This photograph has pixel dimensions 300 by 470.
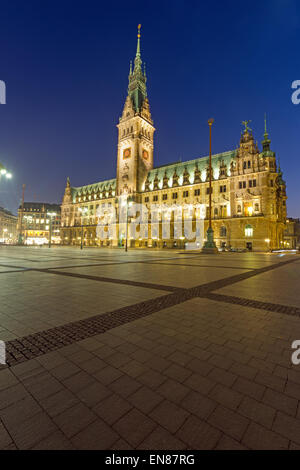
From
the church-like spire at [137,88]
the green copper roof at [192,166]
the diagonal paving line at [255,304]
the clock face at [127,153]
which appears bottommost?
the diagonal paving line at [255,304]

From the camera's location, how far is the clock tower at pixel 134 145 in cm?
7062

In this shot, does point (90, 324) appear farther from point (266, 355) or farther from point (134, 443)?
point (266, 355)

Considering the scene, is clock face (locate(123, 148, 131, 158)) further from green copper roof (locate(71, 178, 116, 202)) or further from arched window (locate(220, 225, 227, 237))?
arched window (locate(220, 225, 227, 237))

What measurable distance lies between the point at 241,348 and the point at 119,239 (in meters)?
68.8

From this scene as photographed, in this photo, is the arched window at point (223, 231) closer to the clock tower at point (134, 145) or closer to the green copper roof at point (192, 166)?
the green copper roof at point (192, 166)

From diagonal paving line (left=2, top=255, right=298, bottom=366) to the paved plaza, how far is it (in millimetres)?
21

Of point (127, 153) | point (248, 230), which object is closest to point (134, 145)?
point (127, 153)

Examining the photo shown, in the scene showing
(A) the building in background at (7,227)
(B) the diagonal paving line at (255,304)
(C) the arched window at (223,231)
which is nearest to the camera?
(B) the diagonal paving line at (255,304)

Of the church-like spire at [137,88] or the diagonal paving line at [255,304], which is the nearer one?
the diagonal paving line at [255,304]

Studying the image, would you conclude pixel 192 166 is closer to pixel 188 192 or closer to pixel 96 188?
pixel 188 192

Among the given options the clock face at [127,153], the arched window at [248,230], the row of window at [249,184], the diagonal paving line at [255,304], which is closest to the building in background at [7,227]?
the clock face at [127,153]

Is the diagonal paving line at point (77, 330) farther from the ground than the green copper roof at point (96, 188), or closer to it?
closer to it

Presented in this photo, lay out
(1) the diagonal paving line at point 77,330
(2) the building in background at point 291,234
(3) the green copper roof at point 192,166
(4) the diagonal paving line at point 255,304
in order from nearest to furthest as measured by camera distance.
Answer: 1. (1) the diagonal paving line at point 77,330
2. (4) the diagonal paving line at point 255,304
3. (3) the green copper roof at point 192,166
4. (2) the building in background at point 291,234

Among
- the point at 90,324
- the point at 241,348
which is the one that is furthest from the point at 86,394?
the point at 241,348
